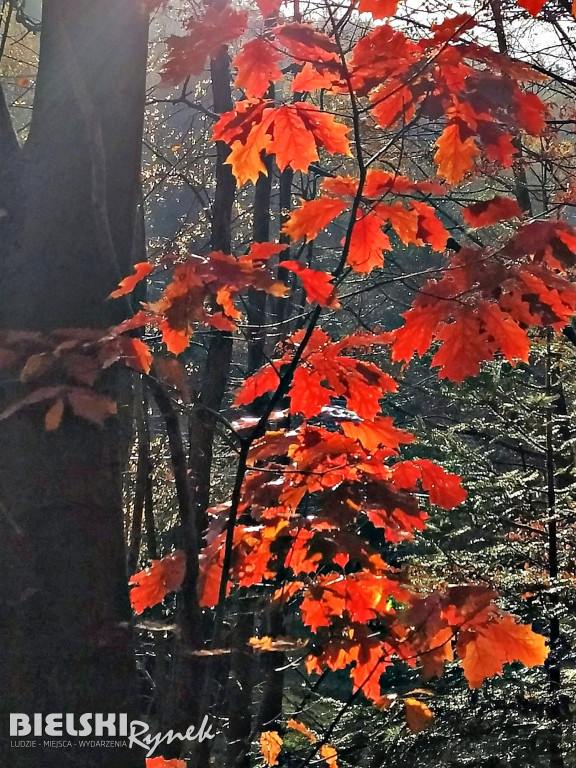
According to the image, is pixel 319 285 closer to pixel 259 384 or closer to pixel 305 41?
pixel 305 41

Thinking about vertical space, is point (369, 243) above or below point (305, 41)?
below

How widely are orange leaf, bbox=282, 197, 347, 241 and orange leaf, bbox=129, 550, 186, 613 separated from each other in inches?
37.8

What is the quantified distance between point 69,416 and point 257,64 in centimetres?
102

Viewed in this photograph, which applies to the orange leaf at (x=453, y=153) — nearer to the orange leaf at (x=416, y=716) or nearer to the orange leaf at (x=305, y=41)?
the orange leaf at (x=305, y=41)

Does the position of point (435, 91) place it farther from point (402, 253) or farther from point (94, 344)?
point (402, 253)

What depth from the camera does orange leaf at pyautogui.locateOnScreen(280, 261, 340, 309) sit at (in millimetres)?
1628

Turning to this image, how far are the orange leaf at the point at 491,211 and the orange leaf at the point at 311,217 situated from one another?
0.35 m

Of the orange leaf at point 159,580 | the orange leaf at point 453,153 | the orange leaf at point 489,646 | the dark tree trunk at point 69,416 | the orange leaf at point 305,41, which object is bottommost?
the orange leaf at point 489,646

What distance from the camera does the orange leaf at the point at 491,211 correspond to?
2.04 m

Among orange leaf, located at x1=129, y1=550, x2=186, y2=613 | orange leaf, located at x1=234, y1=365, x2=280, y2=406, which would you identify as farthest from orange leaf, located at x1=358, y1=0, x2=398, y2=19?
orange leaf, located at x1=129, y1=550, x2=186, y2=613

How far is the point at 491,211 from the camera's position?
2.07m

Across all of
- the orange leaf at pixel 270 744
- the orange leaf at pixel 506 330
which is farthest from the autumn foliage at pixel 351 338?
the orange leaf at pixel 270 744

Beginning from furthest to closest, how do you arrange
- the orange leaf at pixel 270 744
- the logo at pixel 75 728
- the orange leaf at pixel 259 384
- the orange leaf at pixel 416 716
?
the orange leaf at pixel 270 744 → the orange leaf at pixel 416 716 → the orange leaf at pixel 259 384 → the logo at pixel 75 728

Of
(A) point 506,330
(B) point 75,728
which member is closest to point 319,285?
(A) point 506,330
